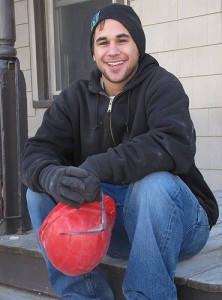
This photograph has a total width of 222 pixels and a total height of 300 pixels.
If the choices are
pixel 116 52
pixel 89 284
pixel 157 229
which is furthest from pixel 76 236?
pixel 116 52

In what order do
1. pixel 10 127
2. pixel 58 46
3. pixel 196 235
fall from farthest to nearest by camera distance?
pixel 58 46
pixel 10 127
pixel 196 235

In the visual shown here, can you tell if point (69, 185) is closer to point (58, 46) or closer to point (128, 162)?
point (128, 162)

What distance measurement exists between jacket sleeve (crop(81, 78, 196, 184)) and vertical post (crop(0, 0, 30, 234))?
1.27 meters

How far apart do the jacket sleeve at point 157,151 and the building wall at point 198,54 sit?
2.70m

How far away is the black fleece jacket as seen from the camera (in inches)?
83.1

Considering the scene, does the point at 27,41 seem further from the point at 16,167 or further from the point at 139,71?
the point at 139,71

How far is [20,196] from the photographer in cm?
335

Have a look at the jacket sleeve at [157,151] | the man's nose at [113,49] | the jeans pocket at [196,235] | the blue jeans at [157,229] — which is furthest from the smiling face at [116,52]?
the jeans pocket at [196,235]

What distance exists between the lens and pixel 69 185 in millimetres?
2025

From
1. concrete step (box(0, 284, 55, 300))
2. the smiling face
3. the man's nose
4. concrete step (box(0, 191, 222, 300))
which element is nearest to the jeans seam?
concrete step (box(0, 191, 222, 300))

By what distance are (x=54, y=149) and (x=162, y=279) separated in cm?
81

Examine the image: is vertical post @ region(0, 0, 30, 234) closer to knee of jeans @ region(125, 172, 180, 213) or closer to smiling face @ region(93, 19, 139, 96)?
smiling face @ region(93, 19, 139, 96)

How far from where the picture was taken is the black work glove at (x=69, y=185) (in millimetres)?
2024

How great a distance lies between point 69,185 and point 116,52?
0.67 m
